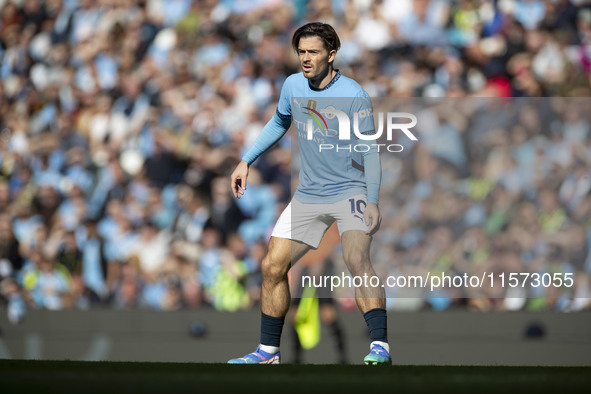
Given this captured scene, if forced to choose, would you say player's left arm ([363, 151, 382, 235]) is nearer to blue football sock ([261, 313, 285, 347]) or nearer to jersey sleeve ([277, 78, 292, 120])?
jersey sleeve ([277, 78, 292, 120])

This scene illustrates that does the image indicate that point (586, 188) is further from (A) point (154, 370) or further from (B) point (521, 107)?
(A) point (154, 370)

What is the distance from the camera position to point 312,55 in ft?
14.9

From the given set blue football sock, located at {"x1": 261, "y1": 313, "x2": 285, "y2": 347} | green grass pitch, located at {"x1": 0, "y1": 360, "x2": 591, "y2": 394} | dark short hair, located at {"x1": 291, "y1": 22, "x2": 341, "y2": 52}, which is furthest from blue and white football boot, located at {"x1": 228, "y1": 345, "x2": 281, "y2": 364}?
dark short hair, located at {"x1": 291, "y1": 22, "x2": 341, "y2": 52}

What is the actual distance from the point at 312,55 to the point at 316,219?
85 centimetres

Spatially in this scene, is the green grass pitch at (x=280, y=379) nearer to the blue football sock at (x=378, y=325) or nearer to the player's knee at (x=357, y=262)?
the blue football sock at (x=378, y=325)

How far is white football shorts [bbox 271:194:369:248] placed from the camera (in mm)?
4473

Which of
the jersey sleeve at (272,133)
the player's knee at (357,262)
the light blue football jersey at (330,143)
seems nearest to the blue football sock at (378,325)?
the player's knee at (357,262)

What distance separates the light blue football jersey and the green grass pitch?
3.09 ft

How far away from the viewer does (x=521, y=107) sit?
5652mm

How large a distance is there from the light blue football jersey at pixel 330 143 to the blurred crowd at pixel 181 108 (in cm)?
134

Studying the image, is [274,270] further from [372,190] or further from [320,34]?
[320,34]

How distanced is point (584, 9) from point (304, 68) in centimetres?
405

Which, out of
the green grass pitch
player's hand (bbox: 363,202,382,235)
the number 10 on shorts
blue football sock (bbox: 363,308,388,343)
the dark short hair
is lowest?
the green grass pitch

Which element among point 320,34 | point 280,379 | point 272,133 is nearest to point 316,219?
point 272,133
